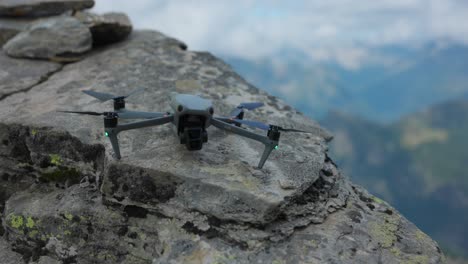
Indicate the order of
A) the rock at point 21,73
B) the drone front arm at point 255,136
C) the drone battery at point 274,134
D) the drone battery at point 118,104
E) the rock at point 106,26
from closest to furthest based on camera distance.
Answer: the drone battery at point 274,134, the drone front arm at point 255,136, the drone battery at point 118,104, the rock at point 21,73, the rock at point 106,26

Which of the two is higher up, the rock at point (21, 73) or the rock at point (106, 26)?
the rock at point (106, 26)

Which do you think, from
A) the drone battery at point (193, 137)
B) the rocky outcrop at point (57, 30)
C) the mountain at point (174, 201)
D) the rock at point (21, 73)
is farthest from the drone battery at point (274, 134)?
the rocky outcrop at point (57, 30)

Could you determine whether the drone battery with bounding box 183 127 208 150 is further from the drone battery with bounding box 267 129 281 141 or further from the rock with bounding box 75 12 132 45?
the rock with bounding box 75 12 132 45

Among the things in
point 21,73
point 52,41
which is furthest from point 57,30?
point 21,73

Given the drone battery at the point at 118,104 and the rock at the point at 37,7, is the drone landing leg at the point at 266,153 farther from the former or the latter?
the rock at the point at 37,7

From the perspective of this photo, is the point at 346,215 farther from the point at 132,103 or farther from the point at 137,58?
the point at 137,58

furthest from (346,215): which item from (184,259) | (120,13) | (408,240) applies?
(120,13)

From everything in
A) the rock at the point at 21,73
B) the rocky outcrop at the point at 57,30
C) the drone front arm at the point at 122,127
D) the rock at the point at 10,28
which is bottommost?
the rock at the point at 21,73
